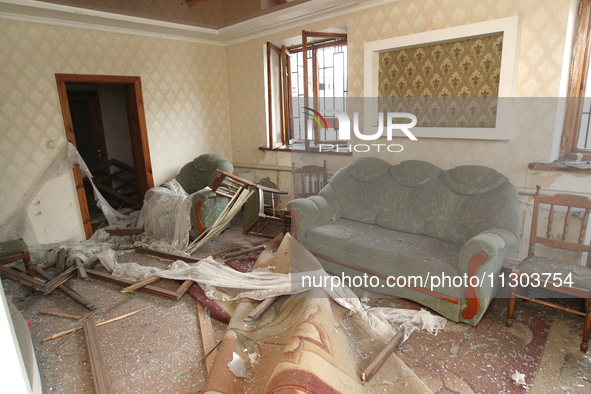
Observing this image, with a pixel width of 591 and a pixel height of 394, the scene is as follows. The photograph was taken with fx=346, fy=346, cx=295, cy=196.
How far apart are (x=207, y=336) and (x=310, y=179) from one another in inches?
100

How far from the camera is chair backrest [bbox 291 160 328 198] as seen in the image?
14.5ft

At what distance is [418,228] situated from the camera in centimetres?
320

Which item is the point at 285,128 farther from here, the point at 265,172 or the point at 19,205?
the point at 19,205

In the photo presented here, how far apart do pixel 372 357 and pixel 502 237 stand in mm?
1285

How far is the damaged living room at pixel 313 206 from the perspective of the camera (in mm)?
2156

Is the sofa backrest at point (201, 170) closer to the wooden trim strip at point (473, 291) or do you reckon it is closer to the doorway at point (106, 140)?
the doorway at point (106, 140)

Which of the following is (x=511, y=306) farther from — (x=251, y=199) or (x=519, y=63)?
(x=251, y=199)

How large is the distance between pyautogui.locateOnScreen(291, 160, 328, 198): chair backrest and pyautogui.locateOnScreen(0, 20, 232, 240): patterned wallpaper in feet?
6.00

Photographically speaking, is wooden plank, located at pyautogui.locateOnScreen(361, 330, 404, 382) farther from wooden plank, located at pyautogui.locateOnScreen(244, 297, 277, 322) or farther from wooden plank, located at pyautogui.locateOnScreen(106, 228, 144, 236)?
wooden plank, located at pyautogui.locateOnScreen(106, 228, 144, 236)

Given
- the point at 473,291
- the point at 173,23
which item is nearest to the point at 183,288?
the point at 473,291

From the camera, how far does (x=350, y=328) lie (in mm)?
2363

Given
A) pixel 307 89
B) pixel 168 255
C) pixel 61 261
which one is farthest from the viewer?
pixel 307 89

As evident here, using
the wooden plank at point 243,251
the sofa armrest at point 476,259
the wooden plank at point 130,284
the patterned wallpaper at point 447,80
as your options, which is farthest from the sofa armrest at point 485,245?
the wooden plank at point 130,284

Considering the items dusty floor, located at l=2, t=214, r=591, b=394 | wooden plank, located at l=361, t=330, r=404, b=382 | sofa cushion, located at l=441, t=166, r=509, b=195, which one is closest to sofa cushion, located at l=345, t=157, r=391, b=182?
sofa cushion, located at l=441, t=166, r=509, b=195
